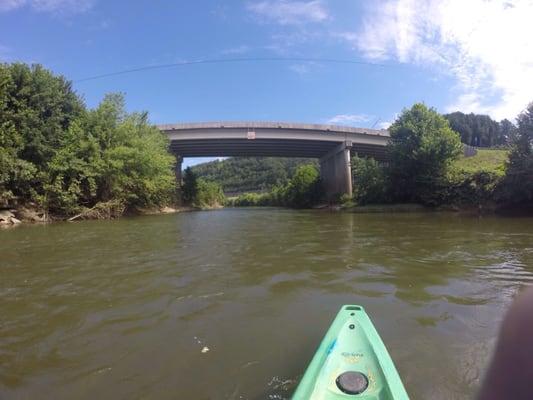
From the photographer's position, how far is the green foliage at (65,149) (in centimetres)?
2133

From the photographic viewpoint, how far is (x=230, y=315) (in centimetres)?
486

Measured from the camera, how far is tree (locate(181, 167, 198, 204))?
56.1 m

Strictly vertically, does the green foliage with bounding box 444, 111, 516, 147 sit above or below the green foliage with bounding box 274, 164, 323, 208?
above

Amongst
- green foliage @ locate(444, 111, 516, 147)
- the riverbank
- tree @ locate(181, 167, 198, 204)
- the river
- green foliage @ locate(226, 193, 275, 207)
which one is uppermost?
green foliage @ locate(444, 111, 516, 147)

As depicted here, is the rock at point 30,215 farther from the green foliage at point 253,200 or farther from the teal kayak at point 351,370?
the green foliage at point 253,200

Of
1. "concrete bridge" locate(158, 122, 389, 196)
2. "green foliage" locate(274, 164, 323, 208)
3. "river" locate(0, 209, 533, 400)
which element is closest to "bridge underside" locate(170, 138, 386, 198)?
"concrete bridge" locate(158, 122, 389, 196)

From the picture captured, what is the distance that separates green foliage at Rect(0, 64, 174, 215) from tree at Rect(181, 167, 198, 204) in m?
24.9

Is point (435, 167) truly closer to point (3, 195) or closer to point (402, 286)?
point (402, 286)

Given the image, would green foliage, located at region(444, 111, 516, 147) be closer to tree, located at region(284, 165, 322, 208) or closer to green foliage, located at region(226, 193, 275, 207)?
green foliage, located at region(226, 193, 275, 207)

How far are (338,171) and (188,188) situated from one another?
78.8 feet

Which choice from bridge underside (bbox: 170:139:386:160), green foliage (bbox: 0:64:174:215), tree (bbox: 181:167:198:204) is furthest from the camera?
tree (bbox: 181:167:198:204)

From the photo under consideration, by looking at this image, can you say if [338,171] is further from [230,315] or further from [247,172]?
[247,172]

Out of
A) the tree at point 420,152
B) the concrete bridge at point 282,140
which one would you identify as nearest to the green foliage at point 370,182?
the tree at point 420,152

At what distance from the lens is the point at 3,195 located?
20.4 m
